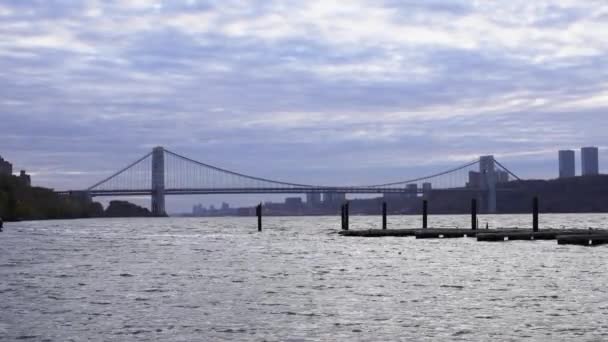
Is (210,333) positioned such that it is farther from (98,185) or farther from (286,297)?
(98,185)

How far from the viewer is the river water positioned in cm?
2209

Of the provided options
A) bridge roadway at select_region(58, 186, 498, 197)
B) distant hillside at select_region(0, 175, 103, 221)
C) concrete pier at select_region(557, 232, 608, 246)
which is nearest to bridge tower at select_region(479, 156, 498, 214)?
bridge roadway at select_region(58, 186, 498, 197)

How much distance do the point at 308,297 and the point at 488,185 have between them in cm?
13361

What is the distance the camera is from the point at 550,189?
195 meters

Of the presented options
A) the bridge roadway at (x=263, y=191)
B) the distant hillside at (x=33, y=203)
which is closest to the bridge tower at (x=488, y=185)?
the bridge roadway at (x=263, y=191)

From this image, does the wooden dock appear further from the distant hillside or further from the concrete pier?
the distant hillside

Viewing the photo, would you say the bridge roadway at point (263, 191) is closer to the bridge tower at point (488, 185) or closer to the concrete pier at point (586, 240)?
the bridge tower at point (488, 185)

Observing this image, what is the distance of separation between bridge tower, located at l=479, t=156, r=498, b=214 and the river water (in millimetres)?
105717

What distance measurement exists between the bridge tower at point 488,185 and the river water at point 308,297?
105717 mm

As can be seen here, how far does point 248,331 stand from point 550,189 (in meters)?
180

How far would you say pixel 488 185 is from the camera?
159 meters

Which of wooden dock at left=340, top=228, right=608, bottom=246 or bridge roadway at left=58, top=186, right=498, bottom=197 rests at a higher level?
bridge roadway at left=58, top=186, right=498, bottom=197

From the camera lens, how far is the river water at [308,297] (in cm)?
2209

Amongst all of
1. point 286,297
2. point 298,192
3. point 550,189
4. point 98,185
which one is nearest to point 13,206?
point 98,185
